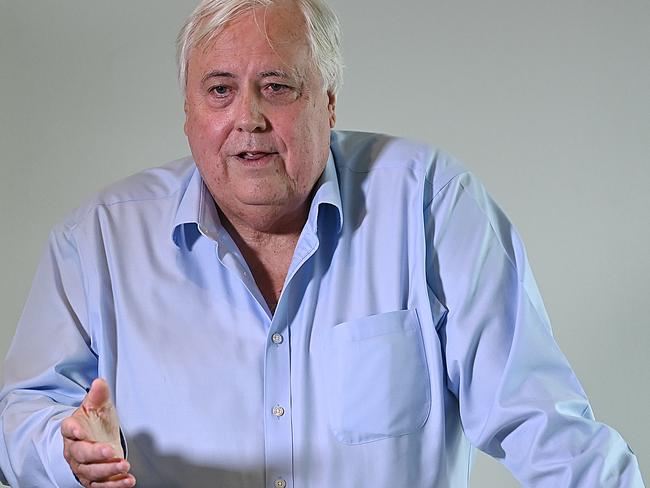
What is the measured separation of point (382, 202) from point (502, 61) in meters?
0.88

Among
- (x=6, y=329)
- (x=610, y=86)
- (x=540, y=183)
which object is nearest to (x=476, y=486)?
(x=540, y=183)

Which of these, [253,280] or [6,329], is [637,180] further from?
[6,329]

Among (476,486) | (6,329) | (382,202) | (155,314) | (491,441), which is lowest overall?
(476,486)

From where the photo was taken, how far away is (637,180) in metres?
2.71

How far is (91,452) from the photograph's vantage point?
5.33ft

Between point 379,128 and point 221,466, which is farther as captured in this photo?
point 379,128

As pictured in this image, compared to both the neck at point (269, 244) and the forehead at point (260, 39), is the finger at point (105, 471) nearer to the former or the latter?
the neck at point (269, 244)

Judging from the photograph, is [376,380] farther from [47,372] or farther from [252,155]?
[47,372]

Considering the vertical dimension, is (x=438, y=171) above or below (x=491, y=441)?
above

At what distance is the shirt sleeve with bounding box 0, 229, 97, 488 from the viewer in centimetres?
186

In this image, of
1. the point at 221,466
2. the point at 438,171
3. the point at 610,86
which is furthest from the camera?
the point at 610,86

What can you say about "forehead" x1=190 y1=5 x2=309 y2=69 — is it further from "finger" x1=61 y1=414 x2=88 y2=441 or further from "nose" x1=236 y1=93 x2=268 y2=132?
"finger" x1=61 y1=414 x2=88 y2=441

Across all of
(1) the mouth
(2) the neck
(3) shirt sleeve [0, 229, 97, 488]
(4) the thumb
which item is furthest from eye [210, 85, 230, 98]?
(4) the thumb

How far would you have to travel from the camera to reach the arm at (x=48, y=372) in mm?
1859
